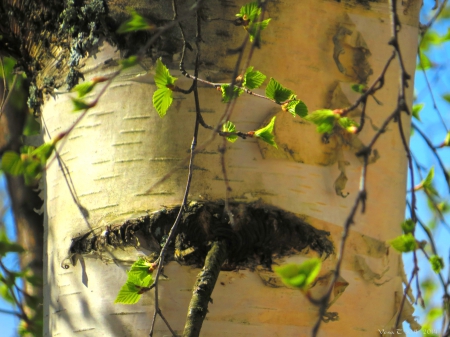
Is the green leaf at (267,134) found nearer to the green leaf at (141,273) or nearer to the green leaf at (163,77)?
the green leaf at (163,77)

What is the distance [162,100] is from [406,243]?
44cm

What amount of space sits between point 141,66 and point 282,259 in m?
0.43

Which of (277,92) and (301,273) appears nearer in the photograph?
(301,273)

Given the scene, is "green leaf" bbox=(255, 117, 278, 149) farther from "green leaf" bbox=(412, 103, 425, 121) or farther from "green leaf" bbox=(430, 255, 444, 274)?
"green leaf" bbox=(412, 103, 425, 121)

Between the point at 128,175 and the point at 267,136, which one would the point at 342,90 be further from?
the point at 128,175

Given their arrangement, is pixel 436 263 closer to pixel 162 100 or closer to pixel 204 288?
pixel 204 288

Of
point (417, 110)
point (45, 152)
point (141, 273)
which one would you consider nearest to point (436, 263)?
point (141, 273)

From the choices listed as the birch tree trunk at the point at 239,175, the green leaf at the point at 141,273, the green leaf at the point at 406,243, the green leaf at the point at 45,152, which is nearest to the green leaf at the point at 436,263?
A: the green leaf at the point at 406,243

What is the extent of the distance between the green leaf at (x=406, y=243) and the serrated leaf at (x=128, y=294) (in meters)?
0.40

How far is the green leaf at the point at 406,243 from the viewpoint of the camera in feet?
2.94

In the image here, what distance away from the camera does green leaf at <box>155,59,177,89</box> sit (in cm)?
103

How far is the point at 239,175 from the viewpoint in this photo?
110 centimetres

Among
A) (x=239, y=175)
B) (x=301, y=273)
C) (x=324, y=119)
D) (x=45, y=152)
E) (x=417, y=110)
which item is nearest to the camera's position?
(x=301, y=273)

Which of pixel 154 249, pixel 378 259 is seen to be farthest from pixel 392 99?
pixel 154 249
